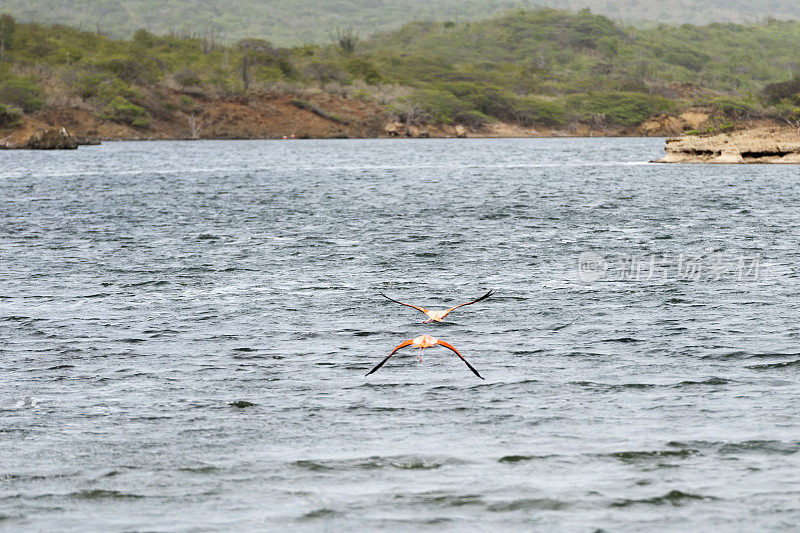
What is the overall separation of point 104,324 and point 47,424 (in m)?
7.80

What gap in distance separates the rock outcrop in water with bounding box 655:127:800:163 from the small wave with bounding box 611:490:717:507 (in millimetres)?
89421

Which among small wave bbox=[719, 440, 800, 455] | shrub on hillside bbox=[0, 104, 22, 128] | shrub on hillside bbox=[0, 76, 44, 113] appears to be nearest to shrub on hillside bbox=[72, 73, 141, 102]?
shrub on hillside bbox=[0, 76, 44, 113]

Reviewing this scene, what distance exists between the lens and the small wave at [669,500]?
11.5 metres

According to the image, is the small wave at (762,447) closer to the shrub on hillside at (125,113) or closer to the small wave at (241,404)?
the small wave at (241,404)

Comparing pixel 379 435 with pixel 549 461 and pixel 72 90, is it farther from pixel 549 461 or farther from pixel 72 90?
pixel 72 90

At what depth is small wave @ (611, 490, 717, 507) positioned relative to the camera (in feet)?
37.7

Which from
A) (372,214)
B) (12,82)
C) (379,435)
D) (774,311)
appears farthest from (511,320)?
(12,82)

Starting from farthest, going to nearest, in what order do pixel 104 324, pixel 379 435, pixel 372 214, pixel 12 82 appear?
pixel 12 82 < pixel 372 214 < pixel 104 324 < pixel 379 435

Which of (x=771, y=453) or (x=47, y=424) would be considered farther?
(x=47, y=424)

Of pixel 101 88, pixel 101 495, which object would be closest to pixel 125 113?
pixel 101 88

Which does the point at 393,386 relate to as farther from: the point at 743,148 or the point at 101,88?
the point at 101,88

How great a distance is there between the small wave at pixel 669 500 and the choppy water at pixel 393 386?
1.3 inches

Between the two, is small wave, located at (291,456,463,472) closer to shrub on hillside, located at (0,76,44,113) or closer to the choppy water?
the choppy water

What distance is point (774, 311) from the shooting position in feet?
75.7
